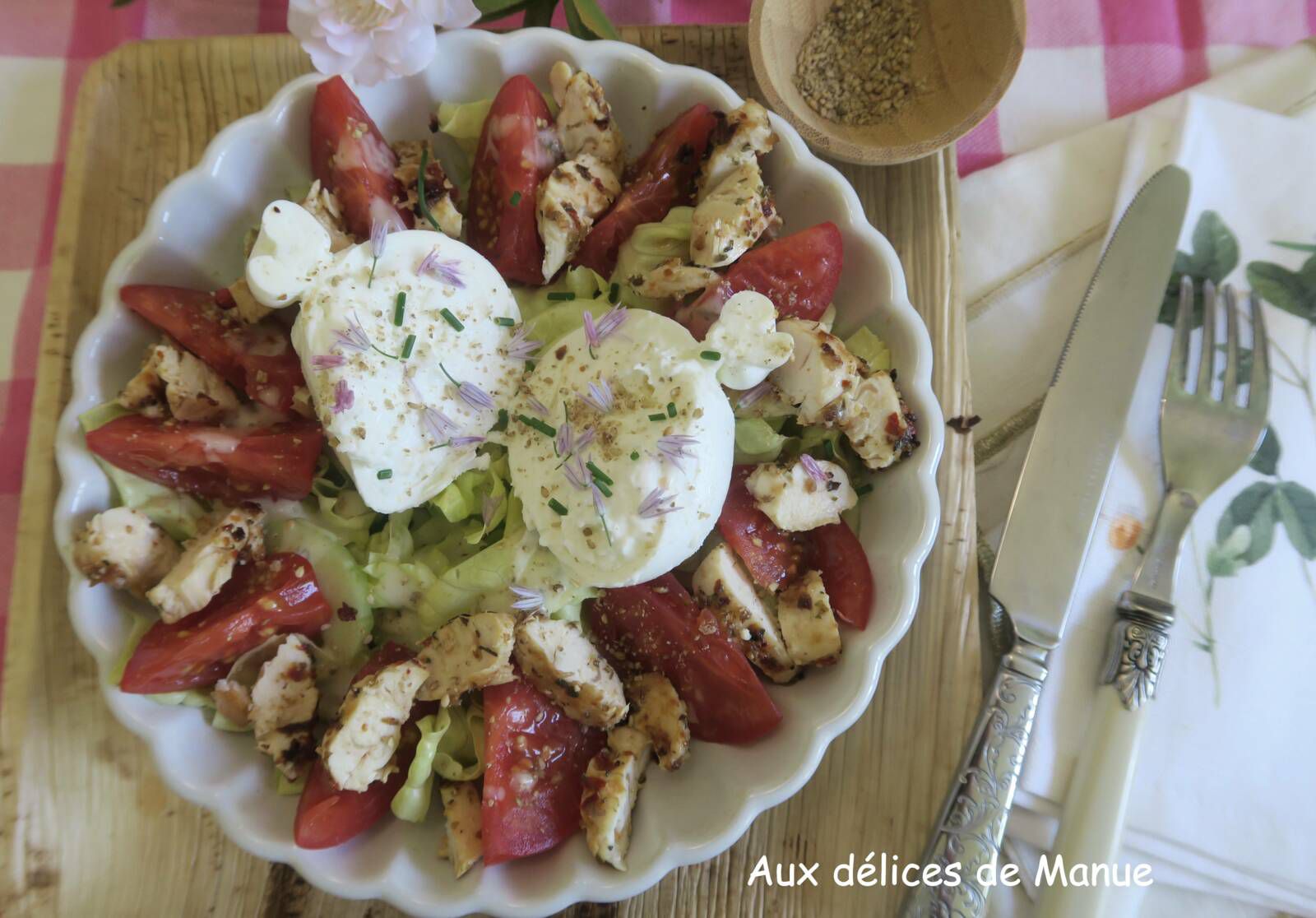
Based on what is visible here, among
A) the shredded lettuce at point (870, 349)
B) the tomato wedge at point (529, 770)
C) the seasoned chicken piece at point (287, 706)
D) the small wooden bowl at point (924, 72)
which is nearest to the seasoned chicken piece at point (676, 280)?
the shredded lettuce at point (870, 349)

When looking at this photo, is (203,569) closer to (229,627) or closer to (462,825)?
(229,627)

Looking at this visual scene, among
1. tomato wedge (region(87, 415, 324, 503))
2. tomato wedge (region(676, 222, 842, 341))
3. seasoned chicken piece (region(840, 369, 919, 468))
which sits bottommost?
tomato wedge (region(87, 415, 324, 503))

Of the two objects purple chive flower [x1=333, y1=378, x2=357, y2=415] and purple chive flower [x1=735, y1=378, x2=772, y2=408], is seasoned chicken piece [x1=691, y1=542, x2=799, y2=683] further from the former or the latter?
purple chive flower [x1=333, y1=378, x2=357, y2=415]

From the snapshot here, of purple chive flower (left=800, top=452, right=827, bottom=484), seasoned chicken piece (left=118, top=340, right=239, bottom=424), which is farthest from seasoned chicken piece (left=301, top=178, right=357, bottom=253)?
purple chive flower (left=800, top=452, right=827, bottom=484)

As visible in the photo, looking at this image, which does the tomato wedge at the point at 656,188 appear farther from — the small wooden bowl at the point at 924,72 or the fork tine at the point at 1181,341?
the fork tine at the point at 1181,341

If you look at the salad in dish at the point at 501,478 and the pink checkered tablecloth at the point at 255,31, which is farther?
the pink checkered tablecloth at the point at 255,31

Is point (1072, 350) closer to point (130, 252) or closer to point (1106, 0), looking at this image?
point (1106, 0)
